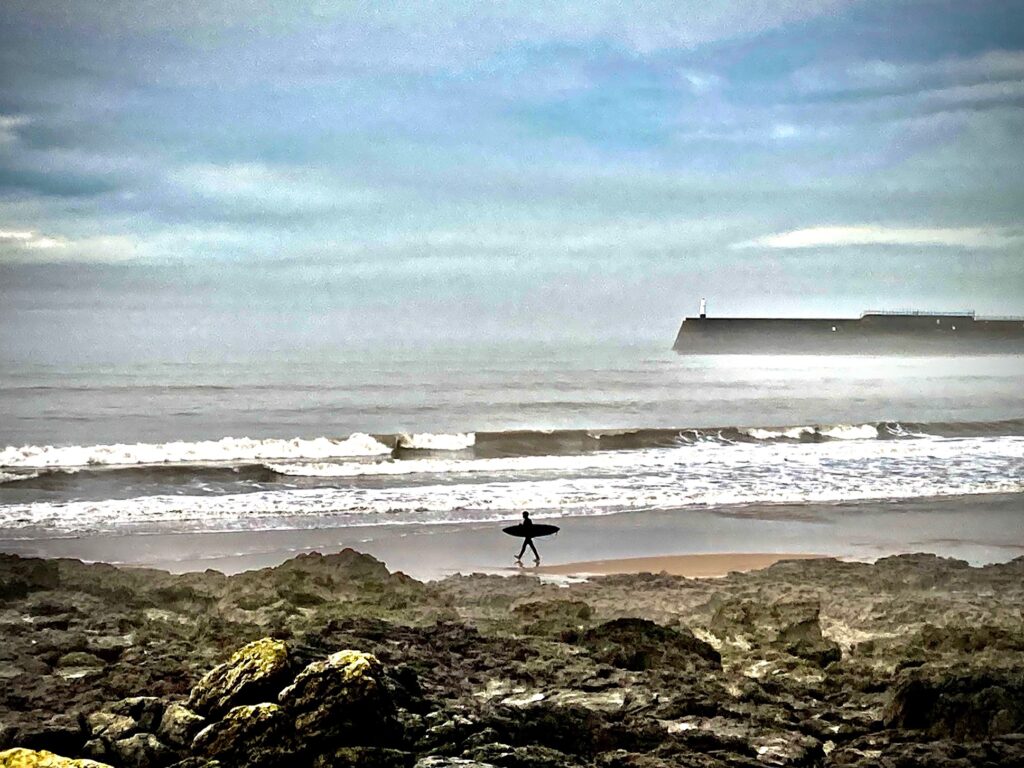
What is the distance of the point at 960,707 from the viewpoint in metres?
2.45

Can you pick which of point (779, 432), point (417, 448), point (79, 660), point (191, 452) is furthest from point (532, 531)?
point (779, 432)

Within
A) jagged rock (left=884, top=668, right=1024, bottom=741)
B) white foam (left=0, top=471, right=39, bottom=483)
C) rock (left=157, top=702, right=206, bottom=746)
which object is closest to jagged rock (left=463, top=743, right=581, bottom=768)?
rock (left=157, top=702, right=206, bottom=746)

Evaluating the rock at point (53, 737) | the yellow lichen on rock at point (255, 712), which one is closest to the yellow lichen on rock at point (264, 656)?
the yellow lichen on rock at point (255, 712)

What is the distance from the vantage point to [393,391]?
15.5 m

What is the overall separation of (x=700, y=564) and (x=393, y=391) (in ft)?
36.1

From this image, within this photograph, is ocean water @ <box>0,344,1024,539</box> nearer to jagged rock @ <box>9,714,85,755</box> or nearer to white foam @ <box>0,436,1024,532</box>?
white foam @ <box>0,436,1024,532</box>

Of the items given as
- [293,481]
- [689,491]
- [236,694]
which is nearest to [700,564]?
[689,491]

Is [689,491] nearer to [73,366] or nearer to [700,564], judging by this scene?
[700,564]

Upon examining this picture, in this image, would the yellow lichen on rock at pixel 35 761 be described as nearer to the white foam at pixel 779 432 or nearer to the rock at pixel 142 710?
the rock at pixel 142 710

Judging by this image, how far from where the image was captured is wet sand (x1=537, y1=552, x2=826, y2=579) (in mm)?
4703

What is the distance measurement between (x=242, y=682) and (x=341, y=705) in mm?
309

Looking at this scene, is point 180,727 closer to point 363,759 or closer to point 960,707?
point 363,759

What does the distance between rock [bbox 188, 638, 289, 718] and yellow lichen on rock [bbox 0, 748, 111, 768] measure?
30cm

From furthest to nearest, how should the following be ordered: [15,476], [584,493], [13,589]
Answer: [15,476] < [584,493] < [13,589]
